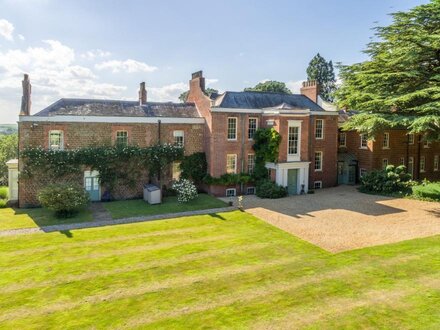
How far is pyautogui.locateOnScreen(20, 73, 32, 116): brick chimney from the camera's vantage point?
25.1 metres

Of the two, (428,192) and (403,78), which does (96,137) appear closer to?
(403,78)

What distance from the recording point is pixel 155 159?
1096 inches

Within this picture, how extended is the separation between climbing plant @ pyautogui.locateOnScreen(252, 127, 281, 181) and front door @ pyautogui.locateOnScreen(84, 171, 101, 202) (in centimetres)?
1317

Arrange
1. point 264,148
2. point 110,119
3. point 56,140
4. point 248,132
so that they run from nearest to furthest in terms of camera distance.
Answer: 1. point 56,140
2. point 110,119
3. point 264,148
4. point 248,132

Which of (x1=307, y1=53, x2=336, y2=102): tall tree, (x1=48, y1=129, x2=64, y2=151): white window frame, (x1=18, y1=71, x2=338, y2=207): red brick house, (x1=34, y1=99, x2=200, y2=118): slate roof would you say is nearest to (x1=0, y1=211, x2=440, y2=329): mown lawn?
(x1=48, y1=129, x2=64, y2=151): white window frame

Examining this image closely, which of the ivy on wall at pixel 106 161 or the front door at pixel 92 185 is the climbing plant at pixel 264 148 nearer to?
the ivy on wall at pixel 106 161

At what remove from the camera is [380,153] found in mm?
35812

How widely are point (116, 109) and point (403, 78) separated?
2424 cm

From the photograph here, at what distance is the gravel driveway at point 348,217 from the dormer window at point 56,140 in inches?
582

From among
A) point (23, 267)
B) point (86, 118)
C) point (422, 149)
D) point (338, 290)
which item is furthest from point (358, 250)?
point (422, 149)

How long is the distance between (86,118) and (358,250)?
68.9ft

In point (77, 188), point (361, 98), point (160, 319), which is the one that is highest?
point (361, 98)

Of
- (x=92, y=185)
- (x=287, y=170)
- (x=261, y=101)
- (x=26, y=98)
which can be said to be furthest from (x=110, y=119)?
(x=287, y=170)

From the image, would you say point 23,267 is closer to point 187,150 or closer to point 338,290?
point 338,290
